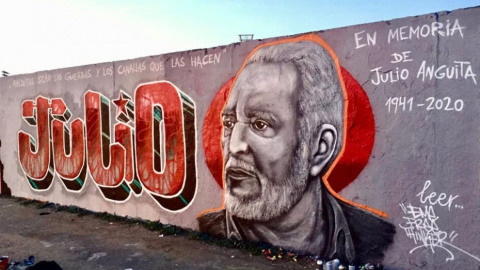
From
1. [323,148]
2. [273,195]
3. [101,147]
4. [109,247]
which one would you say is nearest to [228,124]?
[273,195]

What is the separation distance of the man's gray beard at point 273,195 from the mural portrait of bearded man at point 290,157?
0.5 inches

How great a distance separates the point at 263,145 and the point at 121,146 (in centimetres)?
280

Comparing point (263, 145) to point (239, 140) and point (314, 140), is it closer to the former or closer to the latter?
point (239, 140)

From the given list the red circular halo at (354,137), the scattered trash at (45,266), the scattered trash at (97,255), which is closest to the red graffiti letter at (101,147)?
the scattered trash at (97,255)

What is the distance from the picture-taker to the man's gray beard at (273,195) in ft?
14.2

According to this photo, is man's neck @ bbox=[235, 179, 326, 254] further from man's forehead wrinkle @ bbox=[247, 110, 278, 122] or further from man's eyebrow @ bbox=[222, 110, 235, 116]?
man's eyebrow @ bbox=[222, 110, 235, 116]

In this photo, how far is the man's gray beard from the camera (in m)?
4.32

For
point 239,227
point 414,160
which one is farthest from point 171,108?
point 414,160

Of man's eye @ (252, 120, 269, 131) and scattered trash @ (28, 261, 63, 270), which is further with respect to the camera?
man's eye @ (252, 120, 269, 131)

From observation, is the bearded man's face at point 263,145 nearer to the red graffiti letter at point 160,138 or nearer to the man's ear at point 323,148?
the man's ear at point 323,148

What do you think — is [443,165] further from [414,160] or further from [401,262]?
[401,262]

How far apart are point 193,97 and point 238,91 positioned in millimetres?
820
